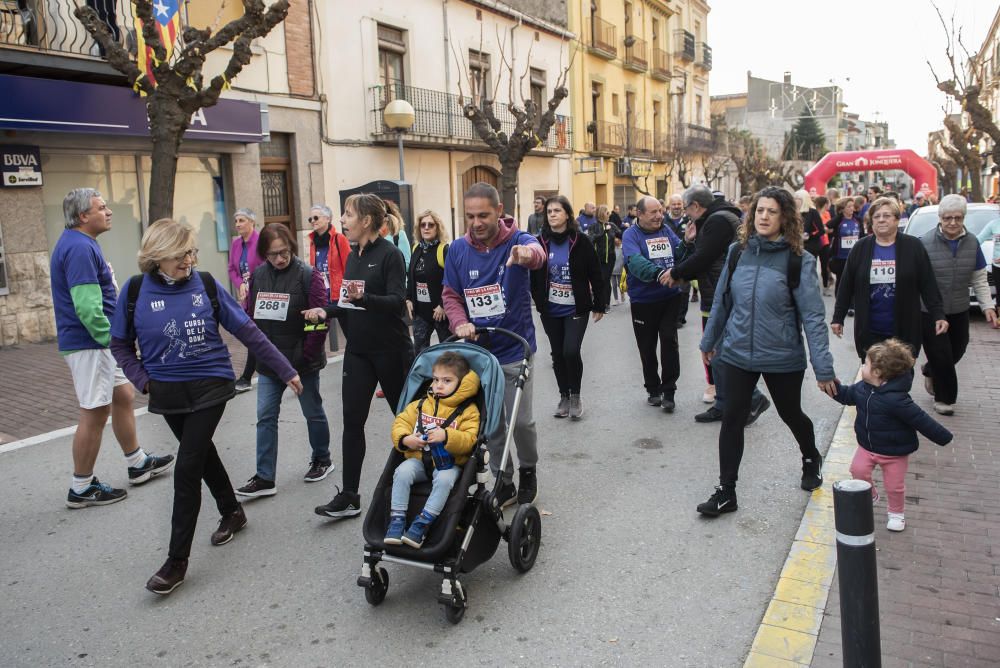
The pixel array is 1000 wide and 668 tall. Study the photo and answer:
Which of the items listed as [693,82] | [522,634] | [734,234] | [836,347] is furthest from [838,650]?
[693,82]

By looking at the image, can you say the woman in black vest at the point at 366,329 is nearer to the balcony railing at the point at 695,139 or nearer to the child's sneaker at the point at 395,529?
the child's sneaker at the point at 395,529

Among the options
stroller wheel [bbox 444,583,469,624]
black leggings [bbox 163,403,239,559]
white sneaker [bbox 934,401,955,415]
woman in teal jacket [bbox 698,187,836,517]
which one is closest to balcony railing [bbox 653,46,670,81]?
white sneaker [bbox 934,401,955,415]

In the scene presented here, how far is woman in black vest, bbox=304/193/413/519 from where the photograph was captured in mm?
4801

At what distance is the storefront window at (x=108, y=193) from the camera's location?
1221 centimetres

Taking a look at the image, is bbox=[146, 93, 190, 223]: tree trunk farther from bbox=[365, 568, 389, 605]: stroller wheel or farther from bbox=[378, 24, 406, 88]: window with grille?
bbox=[378, 24, 406, 88]: window with grille

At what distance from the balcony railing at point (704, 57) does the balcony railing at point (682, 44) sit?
1.91 meters

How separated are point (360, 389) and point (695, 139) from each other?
37.7 meters

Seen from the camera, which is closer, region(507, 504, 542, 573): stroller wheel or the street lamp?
region(507, 504, 542, 573): stroller wheel

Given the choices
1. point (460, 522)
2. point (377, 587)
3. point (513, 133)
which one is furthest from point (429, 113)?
point (377, 587)

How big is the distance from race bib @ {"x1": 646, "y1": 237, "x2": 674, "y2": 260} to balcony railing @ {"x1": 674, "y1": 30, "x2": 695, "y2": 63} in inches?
1368

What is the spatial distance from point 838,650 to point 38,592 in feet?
12.5

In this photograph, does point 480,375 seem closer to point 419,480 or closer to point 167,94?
point 419,480

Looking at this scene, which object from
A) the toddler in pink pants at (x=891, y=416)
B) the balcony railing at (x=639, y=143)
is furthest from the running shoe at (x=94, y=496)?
the balcony railing at (x=639, y=143)

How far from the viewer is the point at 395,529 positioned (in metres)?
3.69
